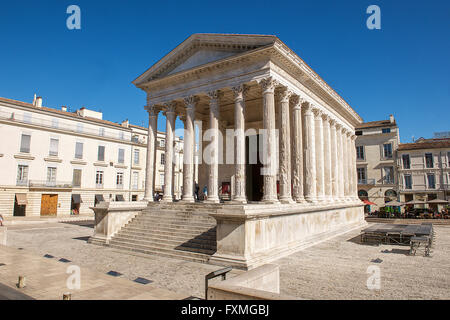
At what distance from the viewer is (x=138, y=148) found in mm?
41438

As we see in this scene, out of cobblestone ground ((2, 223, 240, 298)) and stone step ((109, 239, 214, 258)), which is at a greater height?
stone step ((109, 239, 214, 258))

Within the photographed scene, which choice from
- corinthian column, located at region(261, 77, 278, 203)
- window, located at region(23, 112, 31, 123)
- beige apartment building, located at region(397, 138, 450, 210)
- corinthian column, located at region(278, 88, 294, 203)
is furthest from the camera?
beige apartment building, located at region(397, 138, 450, 210)

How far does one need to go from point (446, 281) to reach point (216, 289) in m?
7.45

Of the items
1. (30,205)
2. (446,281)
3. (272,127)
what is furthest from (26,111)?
(446,281)

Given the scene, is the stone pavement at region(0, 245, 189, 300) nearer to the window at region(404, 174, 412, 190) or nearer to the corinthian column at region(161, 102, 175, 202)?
the corinthian column at region(161, 102, 175, 202)

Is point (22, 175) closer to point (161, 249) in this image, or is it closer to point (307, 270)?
point (161, 249)

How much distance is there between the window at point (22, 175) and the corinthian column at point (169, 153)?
68.7ft

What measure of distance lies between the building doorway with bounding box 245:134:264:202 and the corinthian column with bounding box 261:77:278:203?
7778 mm

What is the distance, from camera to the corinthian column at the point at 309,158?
17.3m

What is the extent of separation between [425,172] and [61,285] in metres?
42.2

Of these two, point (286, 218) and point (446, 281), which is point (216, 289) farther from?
point (286, 218)

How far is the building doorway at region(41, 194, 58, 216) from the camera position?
32.3m

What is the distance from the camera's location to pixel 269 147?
14.2 meters

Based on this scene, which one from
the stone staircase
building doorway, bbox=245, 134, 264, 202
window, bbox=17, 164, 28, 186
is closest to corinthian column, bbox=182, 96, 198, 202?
the stone staircase
